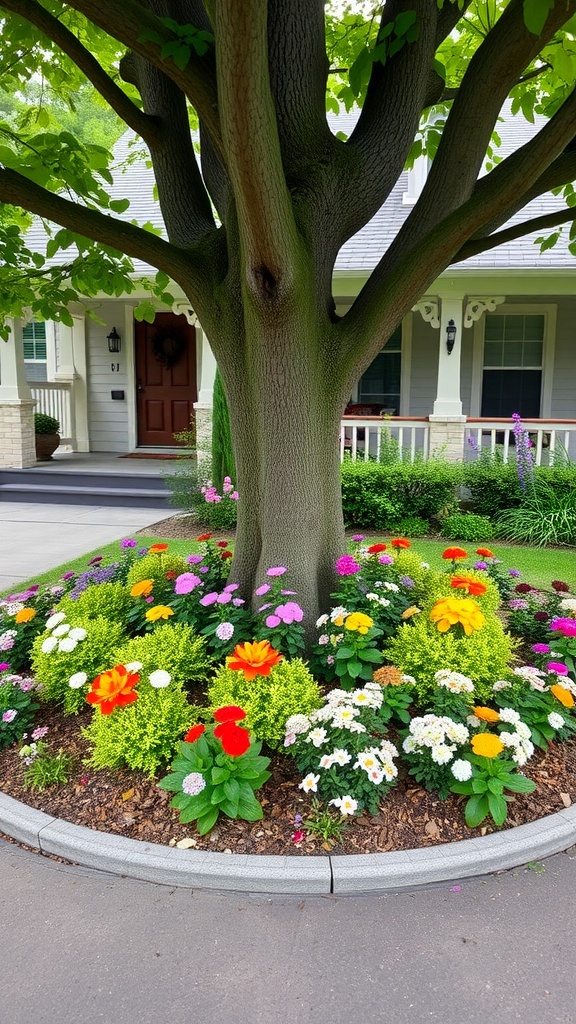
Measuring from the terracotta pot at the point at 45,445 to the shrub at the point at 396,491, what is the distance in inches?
227

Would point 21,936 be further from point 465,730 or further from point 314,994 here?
point 465,730

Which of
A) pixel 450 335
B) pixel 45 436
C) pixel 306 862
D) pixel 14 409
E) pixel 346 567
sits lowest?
pixel 306 862

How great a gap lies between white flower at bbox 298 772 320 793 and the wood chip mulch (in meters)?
0.09

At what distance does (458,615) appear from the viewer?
2.88 m

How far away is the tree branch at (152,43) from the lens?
239cm

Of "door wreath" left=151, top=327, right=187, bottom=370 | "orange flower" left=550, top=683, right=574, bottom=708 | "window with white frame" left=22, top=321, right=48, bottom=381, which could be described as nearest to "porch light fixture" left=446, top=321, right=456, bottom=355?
"door wreath" left=151, top=327, right=187, bottom=370

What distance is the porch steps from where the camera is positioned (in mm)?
9516

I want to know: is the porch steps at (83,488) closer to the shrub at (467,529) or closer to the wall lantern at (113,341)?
the wall lantern at (113,341)

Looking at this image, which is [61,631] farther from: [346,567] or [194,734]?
[346,567]

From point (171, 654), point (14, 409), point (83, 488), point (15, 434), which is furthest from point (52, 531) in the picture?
point (171, 654)

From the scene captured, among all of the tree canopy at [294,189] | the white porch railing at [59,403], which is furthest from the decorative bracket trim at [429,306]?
the white porch railing at [59,403]

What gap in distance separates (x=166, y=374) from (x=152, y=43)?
10.0 metres

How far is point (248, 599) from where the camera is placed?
361 centimetres

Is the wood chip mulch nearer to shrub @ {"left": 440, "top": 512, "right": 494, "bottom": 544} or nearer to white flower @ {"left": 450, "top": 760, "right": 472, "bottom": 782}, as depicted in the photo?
white flower @ {"left": 450, "top": 760, "right": 472, "bottom": 782}
